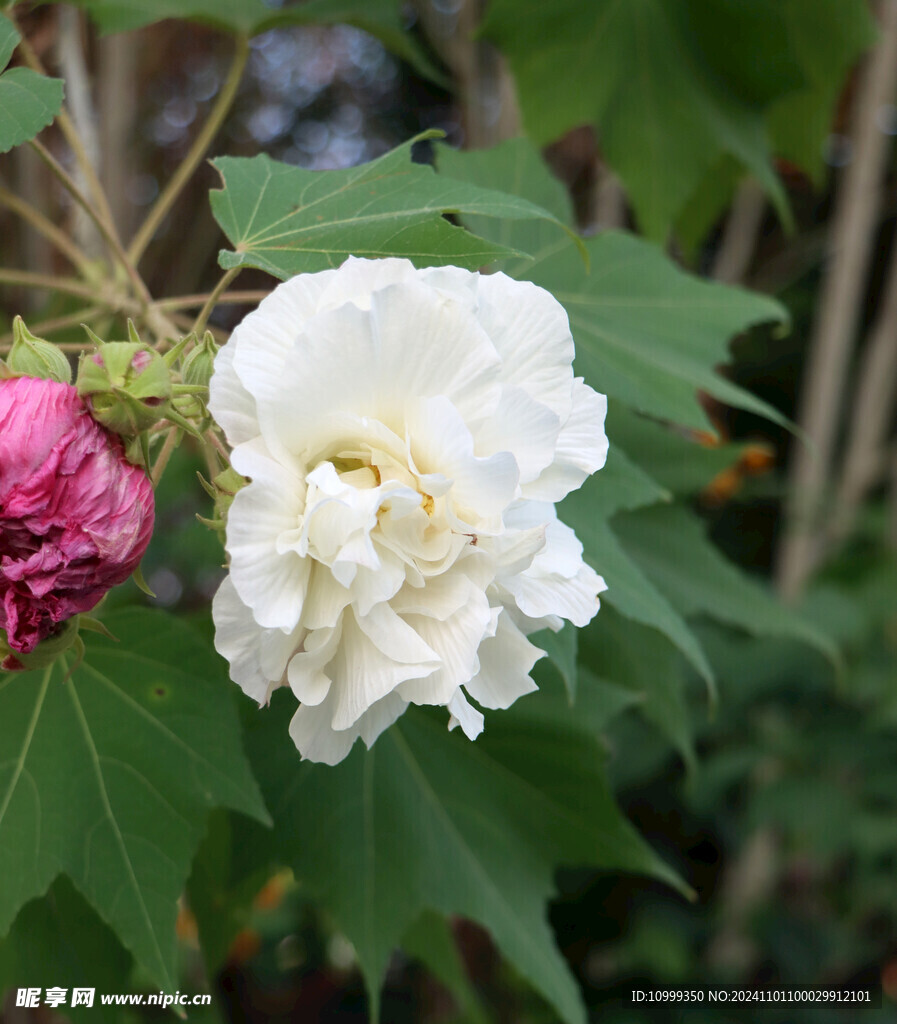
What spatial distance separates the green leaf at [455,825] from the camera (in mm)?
659

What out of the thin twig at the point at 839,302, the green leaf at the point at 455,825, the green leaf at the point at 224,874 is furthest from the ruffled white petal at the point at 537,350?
the thin twig at the point at 839,302

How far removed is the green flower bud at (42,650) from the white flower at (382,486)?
8 cm

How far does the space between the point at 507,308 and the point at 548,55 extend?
783 mm

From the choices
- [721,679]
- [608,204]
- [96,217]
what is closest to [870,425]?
[721,679]

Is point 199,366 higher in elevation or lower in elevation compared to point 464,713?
higher

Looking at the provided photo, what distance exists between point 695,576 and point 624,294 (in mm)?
277

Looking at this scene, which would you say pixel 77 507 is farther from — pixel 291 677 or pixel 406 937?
pixel 406 937

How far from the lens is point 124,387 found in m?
0.36

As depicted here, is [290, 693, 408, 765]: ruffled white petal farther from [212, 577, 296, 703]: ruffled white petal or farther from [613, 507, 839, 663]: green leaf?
[613, 507, 839, 663]: green leaf

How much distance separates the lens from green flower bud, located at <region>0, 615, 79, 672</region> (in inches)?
14.9

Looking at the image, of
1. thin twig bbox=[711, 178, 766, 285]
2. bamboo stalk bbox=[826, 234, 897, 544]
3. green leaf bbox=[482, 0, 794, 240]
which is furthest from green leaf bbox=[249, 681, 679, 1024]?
bamboo stalk bbox=[826, 234, 897, 544]

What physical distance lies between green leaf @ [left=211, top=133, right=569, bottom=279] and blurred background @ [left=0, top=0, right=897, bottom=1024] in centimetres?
88

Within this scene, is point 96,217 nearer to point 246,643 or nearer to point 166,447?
point 166,447

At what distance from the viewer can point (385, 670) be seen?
36cm
